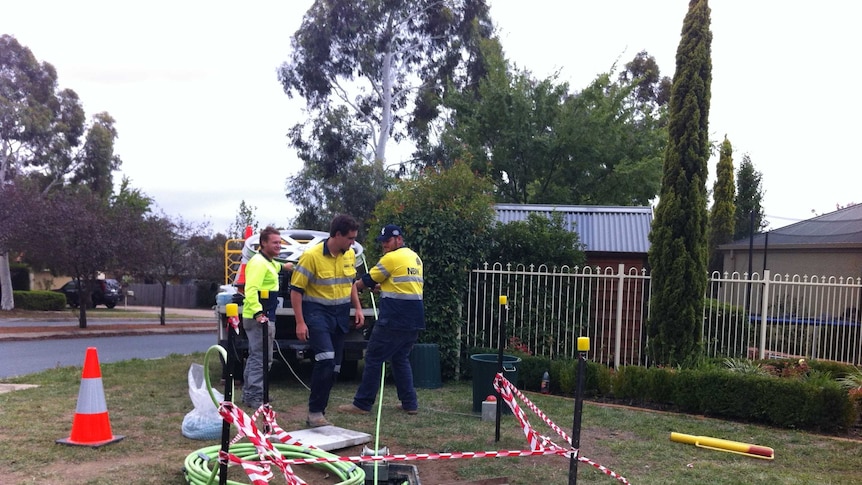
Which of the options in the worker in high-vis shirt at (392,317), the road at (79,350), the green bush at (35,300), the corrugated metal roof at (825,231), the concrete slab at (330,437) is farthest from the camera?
the green bush at (35,300)

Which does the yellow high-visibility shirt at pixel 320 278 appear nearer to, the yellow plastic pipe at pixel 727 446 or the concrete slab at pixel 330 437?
the concrete slab at pixel 330 437

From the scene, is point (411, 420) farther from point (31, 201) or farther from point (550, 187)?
point (31, 201)

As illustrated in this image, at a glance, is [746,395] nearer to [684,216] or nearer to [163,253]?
[684,216]

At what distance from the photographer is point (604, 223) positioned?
40.9 ft

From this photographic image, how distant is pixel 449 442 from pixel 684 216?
→ 5279 millimetres

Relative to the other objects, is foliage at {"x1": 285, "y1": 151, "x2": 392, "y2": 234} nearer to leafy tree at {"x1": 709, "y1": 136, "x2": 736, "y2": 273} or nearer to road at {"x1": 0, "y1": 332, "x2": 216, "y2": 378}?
road at {"x1": 0, "y1": 332, "x2": 216, "y2": 378}

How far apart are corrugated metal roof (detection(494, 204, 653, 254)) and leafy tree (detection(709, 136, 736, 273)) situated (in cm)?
958

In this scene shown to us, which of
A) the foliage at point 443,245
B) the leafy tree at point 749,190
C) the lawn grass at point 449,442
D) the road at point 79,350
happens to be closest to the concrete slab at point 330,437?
the lawn grass at point 449,442

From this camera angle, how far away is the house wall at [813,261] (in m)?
15.0

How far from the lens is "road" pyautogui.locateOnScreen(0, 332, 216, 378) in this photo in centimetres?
1132

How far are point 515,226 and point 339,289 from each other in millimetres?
4521

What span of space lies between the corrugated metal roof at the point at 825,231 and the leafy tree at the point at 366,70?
13.9m

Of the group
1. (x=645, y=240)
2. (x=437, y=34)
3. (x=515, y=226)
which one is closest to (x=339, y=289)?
(x=515, y=226)

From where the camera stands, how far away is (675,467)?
518 cm
